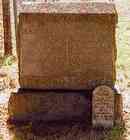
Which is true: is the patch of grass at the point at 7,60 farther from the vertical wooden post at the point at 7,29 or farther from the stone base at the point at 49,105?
the stone base at the point at 49,105

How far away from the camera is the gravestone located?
534cm

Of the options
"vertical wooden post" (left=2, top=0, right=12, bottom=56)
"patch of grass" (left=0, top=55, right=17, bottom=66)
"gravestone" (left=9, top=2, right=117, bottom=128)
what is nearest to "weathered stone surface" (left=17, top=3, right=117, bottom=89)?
"gravestone" (left=9, top=2, right=117, bottom=128)

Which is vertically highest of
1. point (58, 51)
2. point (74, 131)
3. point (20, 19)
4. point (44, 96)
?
point (20, 19)

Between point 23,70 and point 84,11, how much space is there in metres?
0.91

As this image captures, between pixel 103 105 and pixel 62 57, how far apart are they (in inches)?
26.4

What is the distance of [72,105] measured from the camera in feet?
18.1

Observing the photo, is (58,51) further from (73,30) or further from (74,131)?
(74,131)

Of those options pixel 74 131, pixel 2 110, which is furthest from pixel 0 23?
pixel 74 131

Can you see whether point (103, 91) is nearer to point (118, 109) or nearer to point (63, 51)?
point (118, 109)

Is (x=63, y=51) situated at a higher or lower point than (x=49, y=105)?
higher

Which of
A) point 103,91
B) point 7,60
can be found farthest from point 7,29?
point 103,91

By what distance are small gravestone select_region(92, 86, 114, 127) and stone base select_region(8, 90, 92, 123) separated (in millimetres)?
141

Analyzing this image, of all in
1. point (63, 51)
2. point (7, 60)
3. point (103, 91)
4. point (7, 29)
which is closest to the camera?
point (103, 91)

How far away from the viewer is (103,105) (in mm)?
5340
